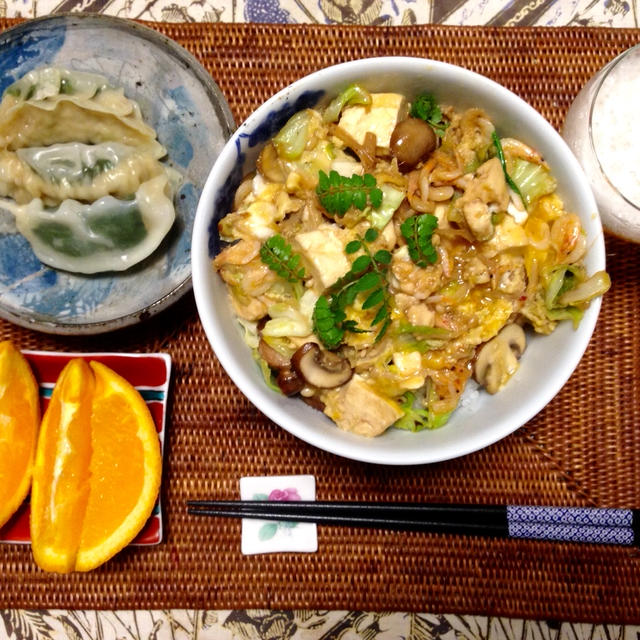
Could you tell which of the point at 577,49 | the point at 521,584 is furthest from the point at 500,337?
the point at 577,49

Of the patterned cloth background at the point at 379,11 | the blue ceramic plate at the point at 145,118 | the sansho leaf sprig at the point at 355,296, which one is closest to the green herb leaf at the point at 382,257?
the sansho leaf sprig at the point at 355,296

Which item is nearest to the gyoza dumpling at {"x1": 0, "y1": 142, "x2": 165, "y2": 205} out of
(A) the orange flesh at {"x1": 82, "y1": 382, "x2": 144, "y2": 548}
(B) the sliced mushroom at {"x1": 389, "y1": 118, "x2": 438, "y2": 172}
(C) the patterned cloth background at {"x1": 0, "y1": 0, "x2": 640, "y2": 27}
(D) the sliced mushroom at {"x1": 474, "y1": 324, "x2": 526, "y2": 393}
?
(C) the patterned cloth background at {"x1": 0, "y1": 0, "x2": 640, "y2": 27}

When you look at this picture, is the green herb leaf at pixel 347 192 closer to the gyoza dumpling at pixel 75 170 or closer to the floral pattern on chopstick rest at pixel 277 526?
the gyoza dumpling at pixel 75 170

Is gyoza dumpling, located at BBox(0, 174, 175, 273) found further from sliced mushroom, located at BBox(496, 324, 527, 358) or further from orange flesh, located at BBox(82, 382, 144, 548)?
sliced mushroom, located at BBox(496, 324, 527, 358)

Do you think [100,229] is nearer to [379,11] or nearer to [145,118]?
[145,118]

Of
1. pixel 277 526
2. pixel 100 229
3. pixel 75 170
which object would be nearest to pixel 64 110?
pixel 75 170

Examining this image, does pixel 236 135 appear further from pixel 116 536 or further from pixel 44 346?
pixel 116 536

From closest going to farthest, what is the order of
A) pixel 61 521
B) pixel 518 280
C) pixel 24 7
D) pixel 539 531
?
pixel 518 280 → pixel 61 521 → pixel 539 531 → pixel 24 7
